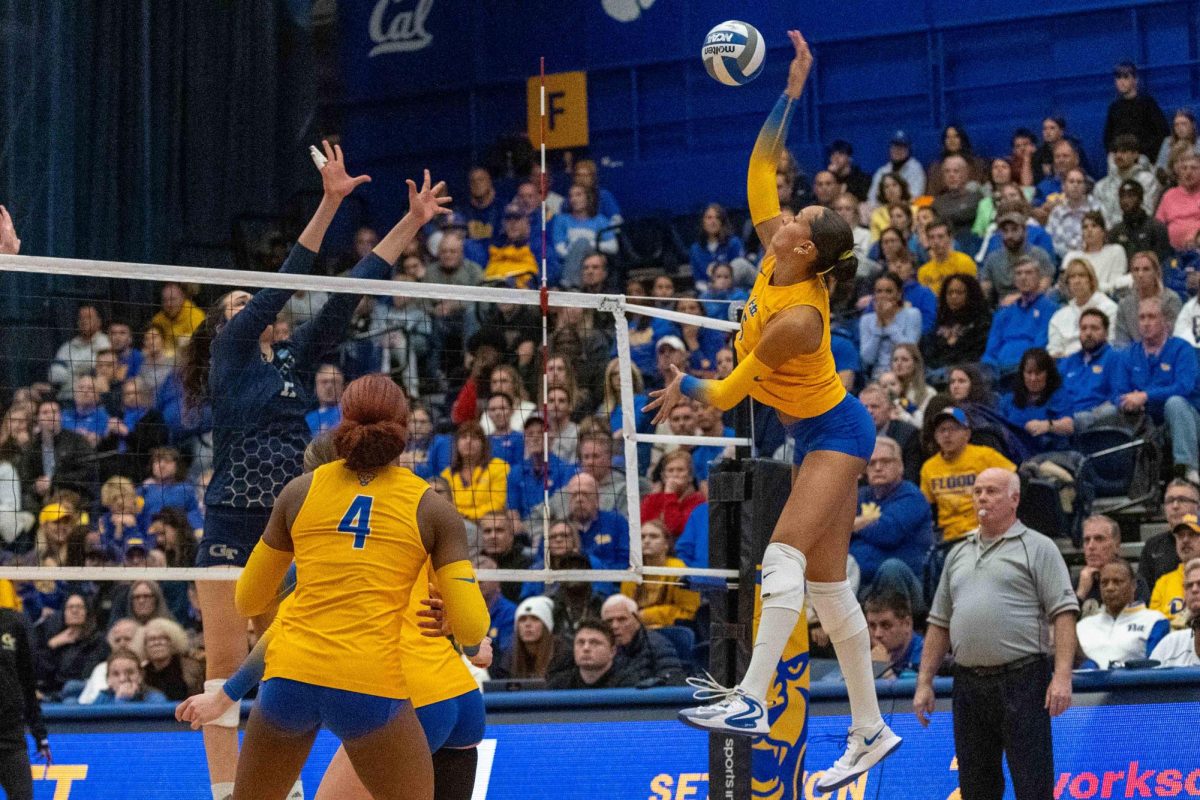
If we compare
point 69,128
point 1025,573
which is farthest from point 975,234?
point 69,128

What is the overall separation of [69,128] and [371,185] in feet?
16.9

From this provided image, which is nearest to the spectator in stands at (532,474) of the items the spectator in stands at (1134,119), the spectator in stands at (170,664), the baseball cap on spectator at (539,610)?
the baseball cap on spectator at (539,610)

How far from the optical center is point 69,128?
16516mm

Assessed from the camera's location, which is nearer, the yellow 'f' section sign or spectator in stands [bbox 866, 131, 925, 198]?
spectator in stands [bbox 866, 131, 925, 198]

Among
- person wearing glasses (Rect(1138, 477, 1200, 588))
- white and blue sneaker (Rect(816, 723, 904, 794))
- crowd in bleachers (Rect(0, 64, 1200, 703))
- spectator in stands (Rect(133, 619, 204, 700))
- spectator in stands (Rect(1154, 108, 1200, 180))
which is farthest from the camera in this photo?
spectator in stands (Rect(1154, 108, 1200, 180))

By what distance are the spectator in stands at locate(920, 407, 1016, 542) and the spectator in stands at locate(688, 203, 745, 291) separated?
523 cm

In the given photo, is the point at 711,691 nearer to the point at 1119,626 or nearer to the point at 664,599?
the point at 1119,626

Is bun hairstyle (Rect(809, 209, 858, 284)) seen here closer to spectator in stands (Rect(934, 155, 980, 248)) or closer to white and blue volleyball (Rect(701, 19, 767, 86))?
white and blue volleyball (Rect(701, 19, 767, 86))

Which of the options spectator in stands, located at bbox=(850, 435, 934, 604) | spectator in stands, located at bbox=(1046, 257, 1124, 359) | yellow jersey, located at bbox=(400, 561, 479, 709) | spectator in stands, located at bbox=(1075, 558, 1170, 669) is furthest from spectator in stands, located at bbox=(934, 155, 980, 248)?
yellow jersey, located at bbox=(400, 561, 479, 709)

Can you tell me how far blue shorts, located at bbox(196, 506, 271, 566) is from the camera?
7.30 metres

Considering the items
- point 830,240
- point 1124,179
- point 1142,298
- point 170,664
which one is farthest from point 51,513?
point 1124,179

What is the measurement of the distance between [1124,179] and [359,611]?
448 inches

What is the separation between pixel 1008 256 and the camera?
1469cm

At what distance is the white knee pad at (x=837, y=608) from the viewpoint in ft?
23.2
